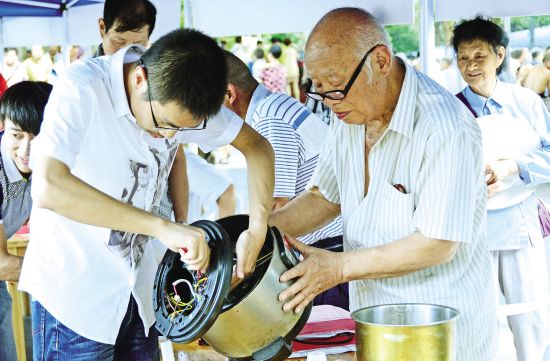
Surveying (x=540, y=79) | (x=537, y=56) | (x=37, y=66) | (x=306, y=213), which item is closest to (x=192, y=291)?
(x=306, y=213)

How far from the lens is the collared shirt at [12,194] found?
2912 millimetres

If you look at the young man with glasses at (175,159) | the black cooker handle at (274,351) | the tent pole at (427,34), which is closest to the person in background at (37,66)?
the young man with glasses at (175,159)

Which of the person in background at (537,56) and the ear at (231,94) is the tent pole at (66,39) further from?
the person in background at (537,56)

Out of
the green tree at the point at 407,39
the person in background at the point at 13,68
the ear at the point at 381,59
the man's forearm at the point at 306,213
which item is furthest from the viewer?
the green tree at the point at 407,39

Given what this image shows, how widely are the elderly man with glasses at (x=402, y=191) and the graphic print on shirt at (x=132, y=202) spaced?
0.38 meters

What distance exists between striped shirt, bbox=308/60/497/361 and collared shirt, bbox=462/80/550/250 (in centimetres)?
125

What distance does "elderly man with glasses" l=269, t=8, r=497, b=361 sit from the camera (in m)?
1.83

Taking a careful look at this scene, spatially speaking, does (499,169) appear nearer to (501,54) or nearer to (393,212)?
(501,54)

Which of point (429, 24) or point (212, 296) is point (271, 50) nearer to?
point (429, 24)

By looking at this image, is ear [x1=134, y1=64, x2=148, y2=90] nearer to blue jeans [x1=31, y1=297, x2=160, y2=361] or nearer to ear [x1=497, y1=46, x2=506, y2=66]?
blue jeans [x1=31, y1=297, x2=160, y2=361]

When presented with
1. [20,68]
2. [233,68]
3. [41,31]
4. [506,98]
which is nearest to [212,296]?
[233,68]

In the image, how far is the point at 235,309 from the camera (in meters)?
1.65

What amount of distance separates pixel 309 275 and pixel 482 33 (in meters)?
2.12

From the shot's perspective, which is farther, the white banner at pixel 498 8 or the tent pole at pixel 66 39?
the tent pole at pixel 66 39
